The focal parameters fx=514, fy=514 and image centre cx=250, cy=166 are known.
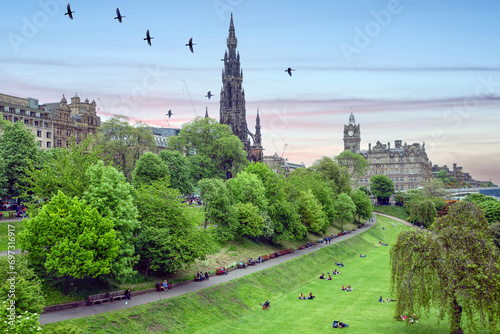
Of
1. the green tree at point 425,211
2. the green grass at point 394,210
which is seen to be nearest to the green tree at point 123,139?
the green tree at point 425,211

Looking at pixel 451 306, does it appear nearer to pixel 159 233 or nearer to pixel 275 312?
pixel 275 312

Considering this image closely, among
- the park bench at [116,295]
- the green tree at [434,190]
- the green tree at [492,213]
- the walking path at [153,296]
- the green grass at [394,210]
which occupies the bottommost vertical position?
the walking path at [153,296]

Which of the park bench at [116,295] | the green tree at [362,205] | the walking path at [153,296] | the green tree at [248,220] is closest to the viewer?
the walking path at [153,296]

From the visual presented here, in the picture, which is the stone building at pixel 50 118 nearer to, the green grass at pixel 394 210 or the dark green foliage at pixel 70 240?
the dark green foliage at pixel 70 240

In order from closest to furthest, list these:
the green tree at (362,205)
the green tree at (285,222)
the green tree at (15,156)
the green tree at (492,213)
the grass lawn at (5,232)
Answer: the grass lawn at (5,232) < the green tree at (15,156) < the green tree at (285,222) < the green tree at (492,213) < the green tree at (362,205)

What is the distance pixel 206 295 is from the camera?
56.9m

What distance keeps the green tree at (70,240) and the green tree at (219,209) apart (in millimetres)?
31094

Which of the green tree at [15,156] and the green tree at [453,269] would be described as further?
the green tree at [15,156]

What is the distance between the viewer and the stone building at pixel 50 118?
11375 cm

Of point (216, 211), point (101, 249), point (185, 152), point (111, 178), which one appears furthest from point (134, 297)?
point (185, 152)

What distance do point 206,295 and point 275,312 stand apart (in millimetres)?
8171

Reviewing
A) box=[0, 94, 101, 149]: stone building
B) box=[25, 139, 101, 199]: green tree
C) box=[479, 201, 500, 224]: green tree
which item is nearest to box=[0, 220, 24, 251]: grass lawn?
box=[25, 139, 101, 199]: green tree

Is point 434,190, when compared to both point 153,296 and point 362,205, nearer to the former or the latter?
point 362,205

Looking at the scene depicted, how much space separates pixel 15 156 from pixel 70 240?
103 feet
